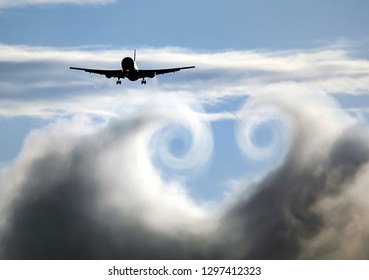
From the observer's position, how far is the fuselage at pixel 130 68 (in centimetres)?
14400

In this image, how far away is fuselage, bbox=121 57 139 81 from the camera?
144000 mm

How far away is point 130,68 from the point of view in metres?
144

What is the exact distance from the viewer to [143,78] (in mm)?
145375
